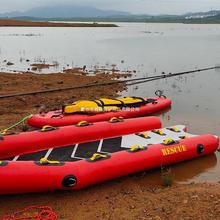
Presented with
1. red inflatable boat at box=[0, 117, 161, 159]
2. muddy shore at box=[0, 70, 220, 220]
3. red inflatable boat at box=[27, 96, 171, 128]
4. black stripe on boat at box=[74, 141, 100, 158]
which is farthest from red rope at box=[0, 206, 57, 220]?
red inflatable boat at box=[27, 96, 171, 128]

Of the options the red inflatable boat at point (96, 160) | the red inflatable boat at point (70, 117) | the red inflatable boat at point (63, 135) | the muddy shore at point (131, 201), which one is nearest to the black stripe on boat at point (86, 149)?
the red inflatable boat at point (96, 160)

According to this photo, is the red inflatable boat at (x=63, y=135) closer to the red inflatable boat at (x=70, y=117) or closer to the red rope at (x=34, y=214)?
the red inflatable boat at (x=70, y=117)

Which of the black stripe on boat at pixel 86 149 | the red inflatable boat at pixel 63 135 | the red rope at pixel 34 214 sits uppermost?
the red inflatable boat at pixel 63 135

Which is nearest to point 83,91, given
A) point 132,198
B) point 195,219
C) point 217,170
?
point 217,170

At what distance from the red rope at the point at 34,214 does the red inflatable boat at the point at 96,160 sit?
1.05ft

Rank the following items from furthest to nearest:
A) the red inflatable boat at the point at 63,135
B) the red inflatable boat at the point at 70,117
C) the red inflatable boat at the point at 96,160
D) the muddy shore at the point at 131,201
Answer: the red inflatable boat at the point at 70,117, the red inflatable boat at the point at 63,135, the red inflatable boat at the point at 96,160, the muddy shore at the point at 131,201

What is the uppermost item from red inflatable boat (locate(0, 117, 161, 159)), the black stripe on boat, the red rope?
red inflatable boat (locate(0, 117, 161, 159))

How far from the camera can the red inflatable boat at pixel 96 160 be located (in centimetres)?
579

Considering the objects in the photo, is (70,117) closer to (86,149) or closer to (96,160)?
(86,149)

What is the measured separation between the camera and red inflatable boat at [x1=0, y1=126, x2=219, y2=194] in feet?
19.0

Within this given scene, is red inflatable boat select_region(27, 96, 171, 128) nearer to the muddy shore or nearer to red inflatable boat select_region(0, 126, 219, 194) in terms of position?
red inflatable boat select_region(0, 126, 219, 194)

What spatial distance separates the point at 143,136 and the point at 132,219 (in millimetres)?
3090

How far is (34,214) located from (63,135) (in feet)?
7.47

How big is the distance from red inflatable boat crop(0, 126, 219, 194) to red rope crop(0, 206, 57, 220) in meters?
0.32
